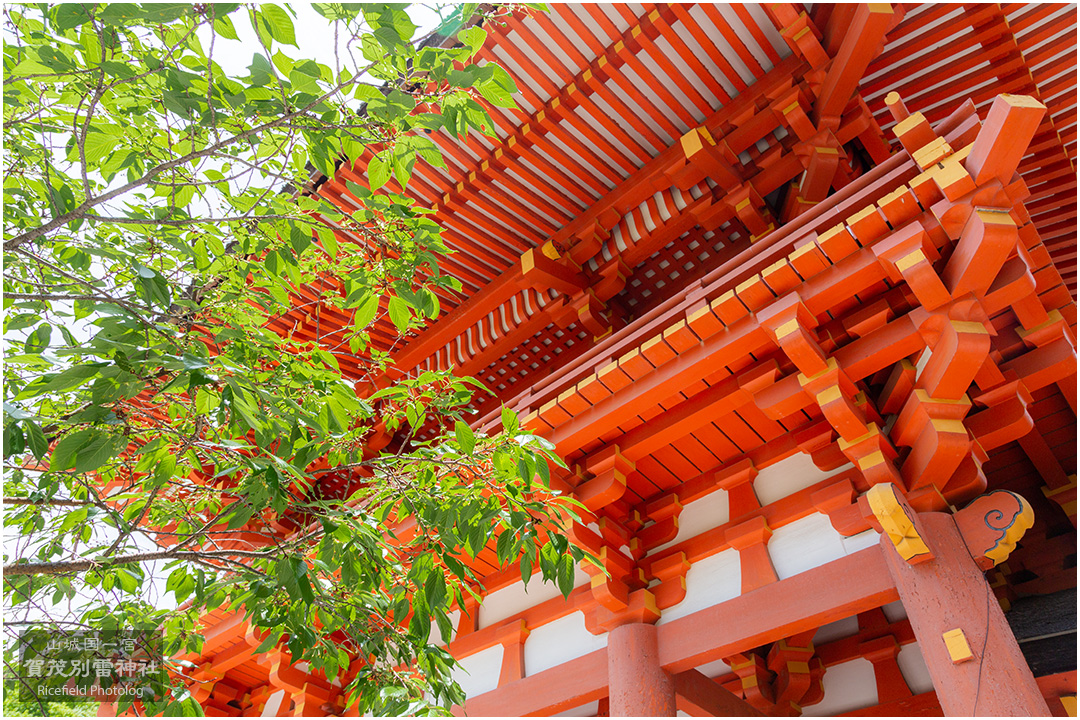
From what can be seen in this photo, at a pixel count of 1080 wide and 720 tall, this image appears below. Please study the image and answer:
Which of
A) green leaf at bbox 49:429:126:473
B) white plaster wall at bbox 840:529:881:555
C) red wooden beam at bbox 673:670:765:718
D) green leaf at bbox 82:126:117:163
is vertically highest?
green leaf at bbox 82:126:117:163

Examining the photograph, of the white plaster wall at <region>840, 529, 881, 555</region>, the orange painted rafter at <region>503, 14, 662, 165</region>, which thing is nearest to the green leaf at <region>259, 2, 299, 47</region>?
the orange painted rafter at <region>503, 14, 662, 165</region>

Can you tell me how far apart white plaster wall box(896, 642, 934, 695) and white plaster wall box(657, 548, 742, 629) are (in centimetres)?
155

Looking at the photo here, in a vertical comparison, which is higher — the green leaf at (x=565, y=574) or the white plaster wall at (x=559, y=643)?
the white plaster wall at (x=559, y=643)

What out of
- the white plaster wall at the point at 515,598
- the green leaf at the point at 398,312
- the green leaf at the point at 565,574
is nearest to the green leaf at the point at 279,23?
the green leaf at the point at 398,312

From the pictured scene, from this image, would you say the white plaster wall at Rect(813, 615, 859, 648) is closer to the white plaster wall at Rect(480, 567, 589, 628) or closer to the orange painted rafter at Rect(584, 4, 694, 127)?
the white plaster wall at Rect(480, 567, 589, 628)

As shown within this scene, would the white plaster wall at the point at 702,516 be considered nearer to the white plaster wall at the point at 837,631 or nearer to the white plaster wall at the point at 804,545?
the white plaster wall at the point at 804,545

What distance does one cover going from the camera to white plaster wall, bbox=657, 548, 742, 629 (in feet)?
11.8

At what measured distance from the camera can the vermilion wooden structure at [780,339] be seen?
288cm

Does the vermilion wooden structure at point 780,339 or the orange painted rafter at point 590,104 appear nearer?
the vermilion wooden structure at point 780,339

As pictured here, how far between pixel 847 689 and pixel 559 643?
199cm

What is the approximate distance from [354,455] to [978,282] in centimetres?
274

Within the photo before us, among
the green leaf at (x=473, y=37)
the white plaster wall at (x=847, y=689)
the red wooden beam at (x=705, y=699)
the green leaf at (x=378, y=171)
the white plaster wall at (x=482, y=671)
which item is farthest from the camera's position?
the white plaster wall at (x=482, y=671)

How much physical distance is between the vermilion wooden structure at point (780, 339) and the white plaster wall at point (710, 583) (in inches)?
0.7

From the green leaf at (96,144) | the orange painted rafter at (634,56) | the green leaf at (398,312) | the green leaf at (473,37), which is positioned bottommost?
the green leaf at (398,312)
